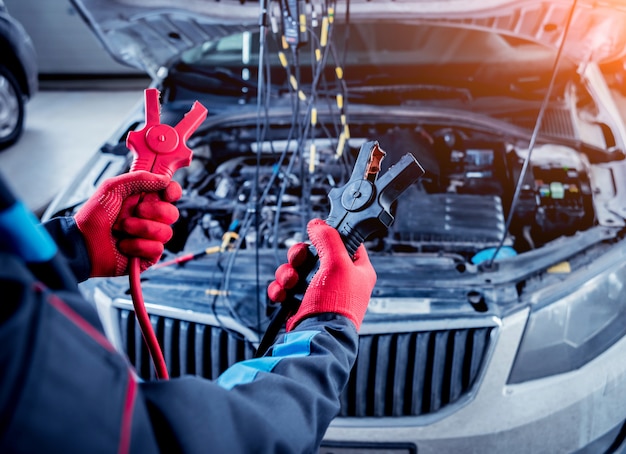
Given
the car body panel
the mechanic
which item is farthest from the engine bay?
the car body panel

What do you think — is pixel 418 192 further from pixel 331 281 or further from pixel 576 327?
pixel 331 281

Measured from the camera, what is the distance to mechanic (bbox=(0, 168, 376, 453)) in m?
0.42

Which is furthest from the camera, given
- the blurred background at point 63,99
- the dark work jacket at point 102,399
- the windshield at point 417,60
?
the blurred background at point 63,99

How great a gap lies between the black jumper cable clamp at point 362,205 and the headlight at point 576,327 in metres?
0.57

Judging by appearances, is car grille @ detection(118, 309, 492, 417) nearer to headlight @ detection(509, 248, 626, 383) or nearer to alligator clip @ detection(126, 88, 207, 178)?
headlight @ detection(509, 248, 626, 383)

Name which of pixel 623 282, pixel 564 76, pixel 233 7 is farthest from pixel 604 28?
pixel 233 7

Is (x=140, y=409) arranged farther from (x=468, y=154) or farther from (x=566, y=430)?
(x=468, y=154)

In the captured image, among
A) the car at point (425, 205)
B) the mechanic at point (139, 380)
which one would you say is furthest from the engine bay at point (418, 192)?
the mechanic at point (139, 380)

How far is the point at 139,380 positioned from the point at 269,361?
0.73 feet

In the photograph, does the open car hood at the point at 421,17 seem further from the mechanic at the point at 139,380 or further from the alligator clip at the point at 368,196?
the mechanic at the point at 139,380

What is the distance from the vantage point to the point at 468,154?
1.92 meters

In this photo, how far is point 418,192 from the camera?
177 centimetres

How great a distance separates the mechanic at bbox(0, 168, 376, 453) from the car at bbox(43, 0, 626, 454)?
0.33 m

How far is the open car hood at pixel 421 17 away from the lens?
5.52 ft
